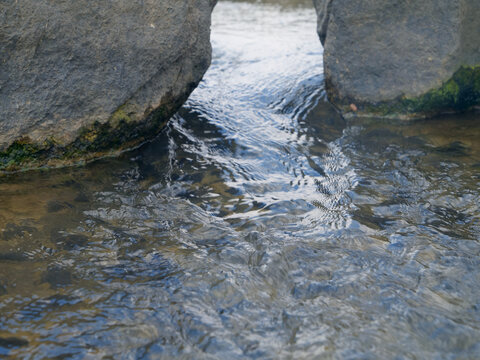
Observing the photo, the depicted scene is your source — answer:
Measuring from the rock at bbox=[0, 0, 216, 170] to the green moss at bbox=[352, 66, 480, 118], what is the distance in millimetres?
2036

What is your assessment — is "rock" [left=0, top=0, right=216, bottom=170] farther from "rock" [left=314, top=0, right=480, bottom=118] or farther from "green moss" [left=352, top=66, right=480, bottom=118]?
"green moss" [left=352, top=66, right=480, bottom=118]

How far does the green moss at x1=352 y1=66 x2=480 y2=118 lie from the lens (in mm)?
4855

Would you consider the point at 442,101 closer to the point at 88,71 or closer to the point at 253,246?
the point at 253,246

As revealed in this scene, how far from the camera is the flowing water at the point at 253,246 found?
2.29m

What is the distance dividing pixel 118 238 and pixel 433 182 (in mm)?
2392

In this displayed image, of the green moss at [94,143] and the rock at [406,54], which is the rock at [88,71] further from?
the rock at [406,54]

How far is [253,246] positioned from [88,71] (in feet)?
6.33

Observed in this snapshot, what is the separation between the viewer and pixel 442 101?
4.92 m

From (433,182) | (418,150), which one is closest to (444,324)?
(433,182)

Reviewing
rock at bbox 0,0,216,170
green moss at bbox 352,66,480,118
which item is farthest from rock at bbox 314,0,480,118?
rock at bbox 0,0,216,170

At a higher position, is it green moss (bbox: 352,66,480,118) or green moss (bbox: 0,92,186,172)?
green moss (bbox: 352,66,480,118)

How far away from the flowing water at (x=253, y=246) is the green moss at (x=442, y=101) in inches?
6.9

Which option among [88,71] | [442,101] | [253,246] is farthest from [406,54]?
[88,71]

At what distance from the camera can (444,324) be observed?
7.79ft
